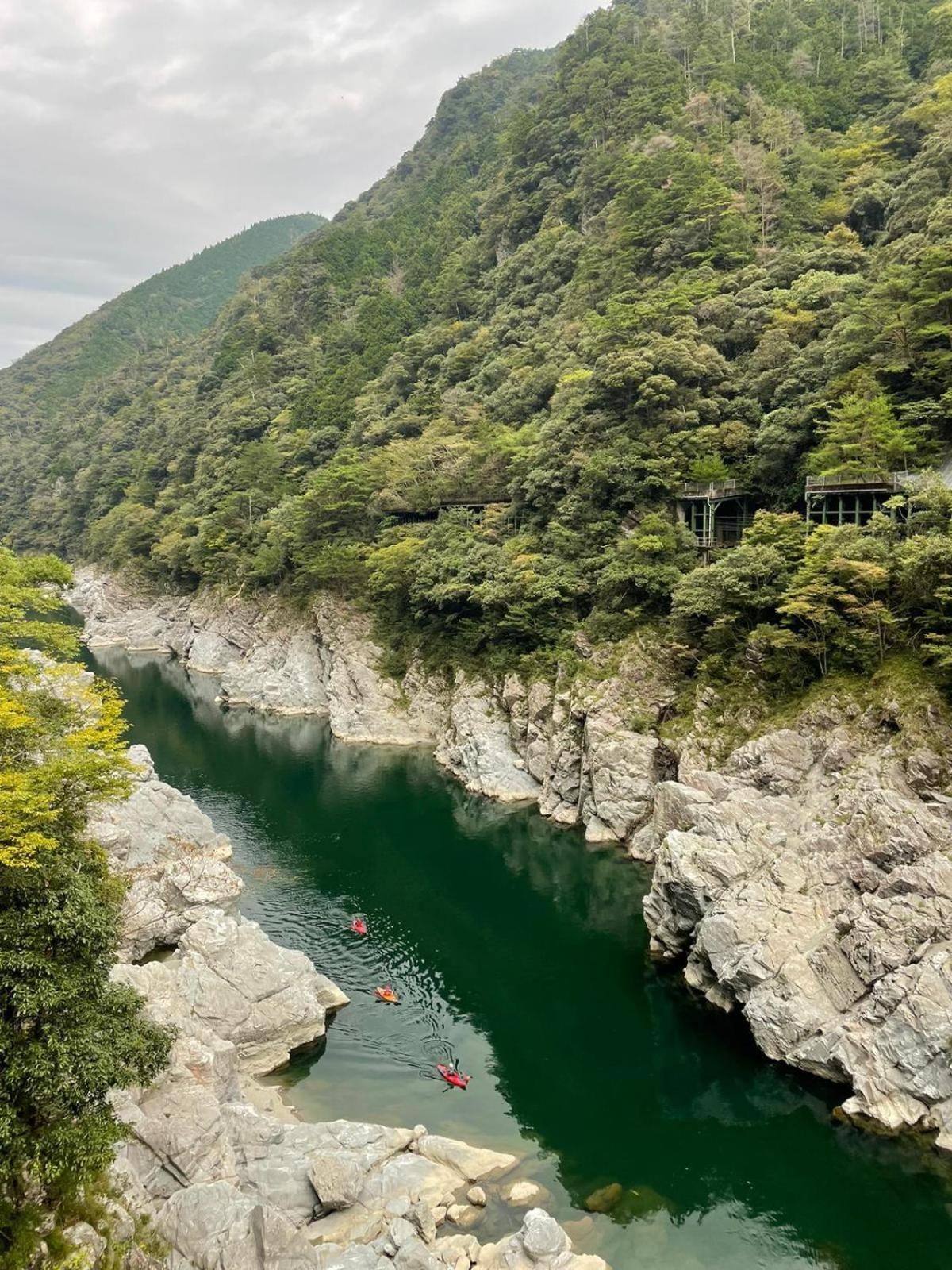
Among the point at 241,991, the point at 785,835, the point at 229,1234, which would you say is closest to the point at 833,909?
the point at 785,835

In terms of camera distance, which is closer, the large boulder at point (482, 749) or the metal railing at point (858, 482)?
the metal railing at point (858, 482)

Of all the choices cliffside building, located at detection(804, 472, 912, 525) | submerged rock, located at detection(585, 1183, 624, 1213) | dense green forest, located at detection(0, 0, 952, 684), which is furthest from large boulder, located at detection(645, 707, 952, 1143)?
cliffside building, located at detection(804, 472, 912, 525)

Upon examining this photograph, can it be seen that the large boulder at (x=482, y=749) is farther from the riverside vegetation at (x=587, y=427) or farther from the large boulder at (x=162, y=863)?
the large boulder at (x=162, y=863)

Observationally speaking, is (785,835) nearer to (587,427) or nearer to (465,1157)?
(465,1157)

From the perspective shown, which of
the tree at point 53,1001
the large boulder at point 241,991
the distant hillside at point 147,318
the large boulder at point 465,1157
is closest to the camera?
the tree at point 53,1001

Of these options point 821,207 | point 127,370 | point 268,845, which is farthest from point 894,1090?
point 127,370

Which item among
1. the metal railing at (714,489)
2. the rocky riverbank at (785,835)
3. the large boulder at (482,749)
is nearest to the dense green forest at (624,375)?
the metal railing at (714,489)

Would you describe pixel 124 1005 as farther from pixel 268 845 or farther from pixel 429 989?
pixel 268 845

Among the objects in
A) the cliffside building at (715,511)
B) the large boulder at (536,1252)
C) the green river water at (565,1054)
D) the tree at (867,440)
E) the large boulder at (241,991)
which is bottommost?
the green river water at (565,1054)
